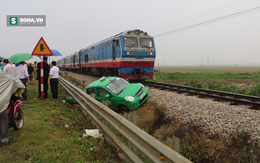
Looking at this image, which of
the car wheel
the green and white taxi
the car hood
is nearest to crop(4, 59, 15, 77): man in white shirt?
the green and white taxi

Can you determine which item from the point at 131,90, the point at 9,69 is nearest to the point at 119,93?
the point at 131,90

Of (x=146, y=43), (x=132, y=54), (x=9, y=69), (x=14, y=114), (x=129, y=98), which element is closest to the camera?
(x=14, y=114)

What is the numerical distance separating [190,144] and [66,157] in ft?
8.87

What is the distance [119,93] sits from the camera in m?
7.40

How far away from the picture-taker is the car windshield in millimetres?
7572

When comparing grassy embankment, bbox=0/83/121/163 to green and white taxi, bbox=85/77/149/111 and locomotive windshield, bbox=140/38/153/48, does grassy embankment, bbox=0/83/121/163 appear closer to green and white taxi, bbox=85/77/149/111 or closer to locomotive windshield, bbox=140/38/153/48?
green and white taxi, bbox=85/77/149/111

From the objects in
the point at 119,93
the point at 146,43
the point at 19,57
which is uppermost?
the point at 146,43

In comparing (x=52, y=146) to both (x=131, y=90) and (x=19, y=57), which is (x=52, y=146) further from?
(x=19, y=57)

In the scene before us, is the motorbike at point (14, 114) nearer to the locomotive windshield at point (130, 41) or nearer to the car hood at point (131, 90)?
the car hood at point (131, 90)

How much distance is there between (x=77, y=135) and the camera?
4566 mm

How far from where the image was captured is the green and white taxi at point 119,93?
278 inches

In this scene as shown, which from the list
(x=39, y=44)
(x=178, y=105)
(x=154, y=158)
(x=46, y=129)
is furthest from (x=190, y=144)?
(x=39, y=44)

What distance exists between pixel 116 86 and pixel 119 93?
64 centimetres

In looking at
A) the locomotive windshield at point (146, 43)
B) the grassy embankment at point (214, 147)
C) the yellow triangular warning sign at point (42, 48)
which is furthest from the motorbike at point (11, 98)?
the locomotive windshield at point (146, 43)
